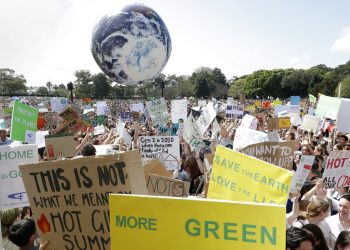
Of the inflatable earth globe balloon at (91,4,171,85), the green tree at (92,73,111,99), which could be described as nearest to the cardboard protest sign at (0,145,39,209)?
the inflatable earth globe balloon at (91,4,171,85)

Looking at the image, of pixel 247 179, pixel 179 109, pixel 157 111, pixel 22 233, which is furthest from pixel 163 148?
pixel 179 109

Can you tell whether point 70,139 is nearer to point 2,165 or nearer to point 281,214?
point 2,165

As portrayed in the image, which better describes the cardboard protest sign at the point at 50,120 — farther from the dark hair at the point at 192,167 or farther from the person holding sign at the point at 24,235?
the person holding sign at the point at 24,235

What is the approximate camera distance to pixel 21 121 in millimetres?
8703

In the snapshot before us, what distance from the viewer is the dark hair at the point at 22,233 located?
348 cm

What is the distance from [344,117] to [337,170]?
3411 mm

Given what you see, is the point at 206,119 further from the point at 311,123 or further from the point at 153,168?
the point at 153,168

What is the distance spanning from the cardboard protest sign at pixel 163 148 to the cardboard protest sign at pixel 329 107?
6342mm

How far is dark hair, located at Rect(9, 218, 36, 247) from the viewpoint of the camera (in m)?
3.48

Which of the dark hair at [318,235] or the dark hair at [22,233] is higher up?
the dark hair at [22,233]

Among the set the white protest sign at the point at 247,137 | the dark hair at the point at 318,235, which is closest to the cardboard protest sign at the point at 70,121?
the white protest sign at the point at 247,137

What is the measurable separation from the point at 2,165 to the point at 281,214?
4285 mm

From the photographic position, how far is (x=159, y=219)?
1965 mm

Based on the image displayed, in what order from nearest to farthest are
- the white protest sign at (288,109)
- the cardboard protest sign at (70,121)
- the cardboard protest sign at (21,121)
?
the cardboard protest sign at (21,121), the cardboard protest sign at (70,121), the white protest sign at (288,109)
